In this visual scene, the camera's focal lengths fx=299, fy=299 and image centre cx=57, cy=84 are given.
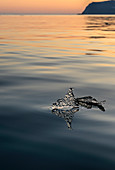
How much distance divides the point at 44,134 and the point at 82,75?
7276 millimetres

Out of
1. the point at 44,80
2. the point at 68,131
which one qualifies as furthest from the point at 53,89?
the point at 68,131

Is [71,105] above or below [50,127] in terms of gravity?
above

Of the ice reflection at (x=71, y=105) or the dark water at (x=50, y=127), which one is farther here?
the ice reflection at (x=71, y=105)

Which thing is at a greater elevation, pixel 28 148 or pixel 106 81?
pixel 106 81

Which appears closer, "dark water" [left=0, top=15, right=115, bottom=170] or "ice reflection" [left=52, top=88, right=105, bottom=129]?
"dark water" [left=0, top=15, right=115, bottom=170]

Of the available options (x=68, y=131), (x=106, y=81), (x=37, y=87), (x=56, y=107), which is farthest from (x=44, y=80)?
(x=68, y=131)

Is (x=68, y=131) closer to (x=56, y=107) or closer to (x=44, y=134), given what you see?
(x=44, y=134)

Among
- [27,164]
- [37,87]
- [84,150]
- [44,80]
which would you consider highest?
[44,80]

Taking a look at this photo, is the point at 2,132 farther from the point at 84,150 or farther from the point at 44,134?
the point at 84,150

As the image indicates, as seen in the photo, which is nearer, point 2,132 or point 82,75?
point 2,132

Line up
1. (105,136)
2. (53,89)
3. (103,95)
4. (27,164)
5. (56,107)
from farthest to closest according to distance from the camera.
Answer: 1. (53,89)
2. (103,95)
3. (56,107)
4. (105,136)
5. (27,164)

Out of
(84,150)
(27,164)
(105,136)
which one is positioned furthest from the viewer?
(105,136)

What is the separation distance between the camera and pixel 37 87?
1034cm

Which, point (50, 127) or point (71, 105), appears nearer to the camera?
point (50, 127)
